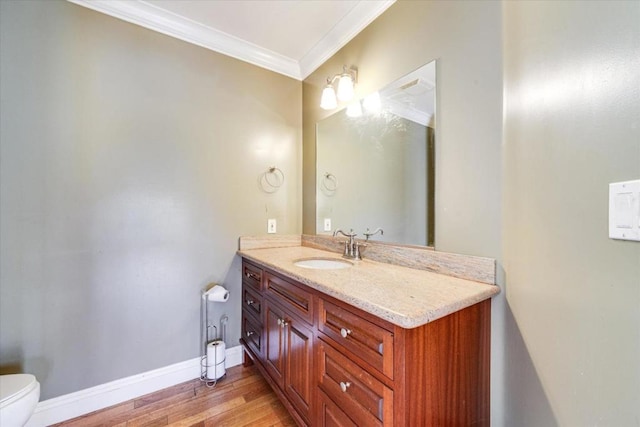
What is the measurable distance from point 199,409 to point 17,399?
789mm

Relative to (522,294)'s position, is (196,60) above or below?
above

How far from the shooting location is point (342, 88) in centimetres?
171

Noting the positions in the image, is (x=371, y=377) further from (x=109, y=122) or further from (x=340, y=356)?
(x=109, y=122)

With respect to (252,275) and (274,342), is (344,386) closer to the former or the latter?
(274,342)

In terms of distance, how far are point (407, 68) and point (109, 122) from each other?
1780mm

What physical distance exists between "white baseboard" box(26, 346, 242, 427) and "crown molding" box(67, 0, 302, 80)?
2.25m

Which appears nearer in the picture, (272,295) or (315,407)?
(315,407)

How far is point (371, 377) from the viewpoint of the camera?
81 centimetres

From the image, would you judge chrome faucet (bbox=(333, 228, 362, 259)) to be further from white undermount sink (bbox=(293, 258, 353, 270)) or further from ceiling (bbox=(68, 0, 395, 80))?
ceiling (bbox=(68, 0, 395, 80))

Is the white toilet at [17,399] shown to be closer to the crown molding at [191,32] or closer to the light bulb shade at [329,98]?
the crown molding at [191,32]

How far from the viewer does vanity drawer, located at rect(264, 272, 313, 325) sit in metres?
1.13

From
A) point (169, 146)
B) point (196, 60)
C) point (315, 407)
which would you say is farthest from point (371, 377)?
point (196, 60)

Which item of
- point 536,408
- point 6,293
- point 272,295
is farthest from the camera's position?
point 272,295

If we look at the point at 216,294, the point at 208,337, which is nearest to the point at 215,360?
the point at 208,337
